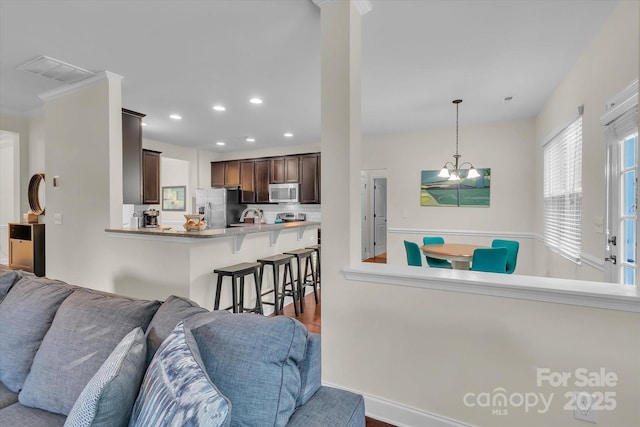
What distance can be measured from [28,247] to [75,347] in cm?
397

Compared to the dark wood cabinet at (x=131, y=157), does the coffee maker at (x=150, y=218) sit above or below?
below

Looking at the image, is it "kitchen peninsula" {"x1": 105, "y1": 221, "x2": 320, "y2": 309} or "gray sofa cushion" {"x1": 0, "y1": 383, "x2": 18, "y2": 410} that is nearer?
"gray sofa cushion" {"x1": 0, "y1": 383, "x2": 18, "y2": 410}

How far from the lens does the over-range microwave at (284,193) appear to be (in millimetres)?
6363

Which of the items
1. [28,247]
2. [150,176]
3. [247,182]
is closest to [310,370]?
[28,247]

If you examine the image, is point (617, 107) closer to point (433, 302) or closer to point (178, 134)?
point (433, 302)

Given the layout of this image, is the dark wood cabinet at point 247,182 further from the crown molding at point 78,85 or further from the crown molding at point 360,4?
the crown molding at point 360,4

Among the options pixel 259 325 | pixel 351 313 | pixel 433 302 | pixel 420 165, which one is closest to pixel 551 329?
pixel 433 302

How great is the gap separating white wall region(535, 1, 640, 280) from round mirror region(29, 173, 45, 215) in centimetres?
647

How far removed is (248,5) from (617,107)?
8.40ft

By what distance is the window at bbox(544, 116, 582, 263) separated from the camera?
2.92 metres

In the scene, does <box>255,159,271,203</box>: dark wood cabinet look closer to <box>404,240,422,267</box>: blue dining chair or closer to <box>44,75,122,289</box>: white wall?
<box>44,75,122,289</box>: white wall

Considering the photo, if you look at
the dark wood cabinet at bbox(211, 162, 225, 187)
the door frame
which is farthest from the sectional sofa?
the door frame

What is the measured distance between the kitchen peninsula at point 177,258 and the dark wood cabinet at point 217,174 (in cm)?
422

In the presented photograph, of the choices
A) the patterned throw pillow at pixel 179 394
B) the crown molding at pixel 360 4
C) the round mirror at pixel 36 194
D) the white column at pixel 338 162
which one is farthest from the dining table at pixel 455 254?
the round mirror at pixel 36 194
